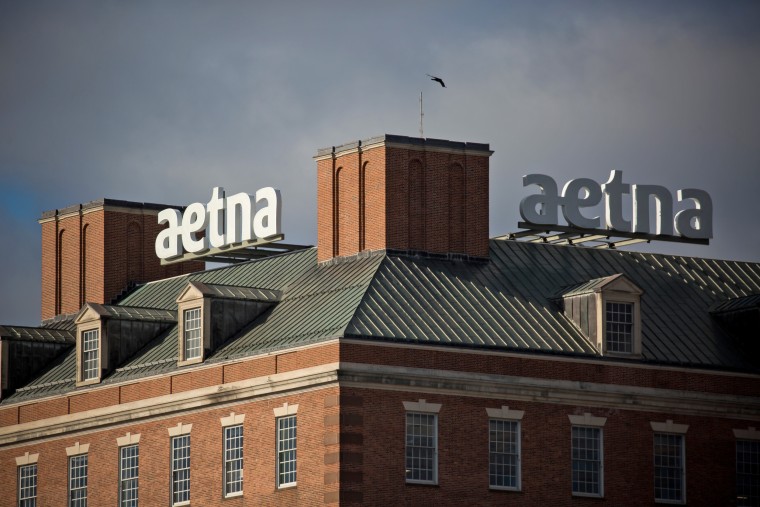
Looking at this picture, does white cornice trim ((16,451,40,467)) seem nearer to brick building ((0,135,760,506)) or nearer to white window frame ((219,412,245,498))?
brick building ((0,135,760,506))

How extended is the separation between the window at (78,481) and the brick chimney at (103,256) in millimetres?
11343

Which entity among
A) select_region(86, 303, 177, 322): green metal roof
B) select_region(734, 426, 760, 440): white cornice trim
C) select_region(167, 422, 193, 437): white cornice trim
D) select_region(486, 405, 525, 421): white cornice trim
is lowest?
select_region(734, 426, 760, 440): white cornice trim

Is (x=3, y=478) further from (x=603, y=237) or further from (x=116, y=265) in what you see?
(x=603, y=237)

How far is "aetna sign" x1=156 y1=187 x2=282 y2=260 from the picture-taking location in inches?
3713

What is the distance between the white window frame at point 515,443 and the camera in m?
82.6

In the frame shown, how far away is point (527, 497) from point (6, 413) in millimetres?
25298

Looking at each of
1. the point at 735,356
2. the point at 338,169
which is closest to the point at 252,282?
the point at 338,169

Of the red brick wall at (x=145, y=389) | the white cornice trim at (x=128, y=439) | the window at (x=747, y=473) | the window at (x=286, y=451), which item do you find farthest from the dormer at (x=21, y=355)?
the window at (x=747, y=473)

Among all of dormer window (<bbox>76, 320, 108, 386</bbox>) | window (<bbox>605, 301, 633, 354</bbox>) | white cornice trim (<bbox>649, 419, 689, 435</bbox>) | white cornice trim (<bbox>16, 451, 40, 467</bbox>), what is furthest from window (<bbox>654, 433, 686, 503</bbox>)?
white cornice trim (<bbox>16, 451, 40, 467</bbox>)

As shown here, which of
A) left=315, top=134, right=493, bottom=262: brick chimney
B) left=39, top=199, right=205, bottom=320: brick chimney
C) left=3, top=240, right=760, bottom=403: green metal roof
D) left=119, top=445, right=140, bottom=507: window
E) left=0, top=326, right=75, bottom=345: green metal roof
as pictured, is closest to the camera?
left=3, top=240, right=760, bottom=403: green metal roof

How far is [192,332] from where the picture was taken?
8806 cm

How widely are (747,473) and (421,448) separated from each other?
47.6 ft

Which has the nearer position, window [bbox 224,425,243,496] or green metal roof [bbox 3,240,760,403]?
green metal roof [bbox 3,240,760,403]

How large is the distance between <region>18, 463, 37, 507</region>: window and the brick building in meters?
0.11
